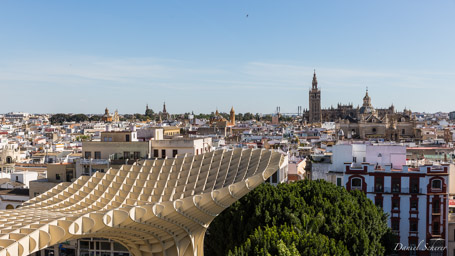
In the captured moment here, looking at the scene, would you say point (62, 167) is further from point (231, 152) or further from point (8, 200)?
point (231, 152)

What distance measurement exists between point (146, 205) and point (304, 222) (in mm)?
7586

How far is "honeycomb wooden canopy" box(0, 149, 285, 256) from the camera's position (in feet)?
57.1

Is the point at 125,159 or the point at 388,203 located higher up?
the point at 125,159

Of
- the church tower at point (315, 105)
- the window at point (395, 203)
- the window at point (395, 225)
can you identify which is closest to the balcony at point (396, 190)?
the window at point (395, 203)

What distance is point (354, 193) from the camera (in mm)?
29109

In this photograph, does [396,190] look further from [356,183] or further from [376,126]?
[376,126]

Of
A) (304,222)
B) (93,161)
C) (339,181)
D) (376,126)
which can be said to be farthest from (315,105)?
(304,222)

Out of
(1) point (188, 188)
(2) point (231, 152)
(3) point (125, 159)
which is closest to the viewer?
(1) point (188, 188)

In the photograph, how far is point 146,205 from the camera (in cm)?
2045

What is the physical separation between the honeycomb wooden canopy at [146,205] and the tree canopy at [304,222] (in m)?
2.03

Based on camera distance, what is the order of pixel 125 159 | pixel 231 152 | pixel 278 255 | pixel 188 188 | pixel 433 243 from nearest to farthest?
pixel 278 255, pixel 188 188, pixel 231 152, pixel 433 243, pixel 125 159

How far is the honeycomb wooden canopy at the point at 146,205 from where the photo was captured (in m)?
17.4

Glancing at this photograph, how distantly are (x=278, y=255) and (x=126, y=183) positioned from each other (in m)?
11.8

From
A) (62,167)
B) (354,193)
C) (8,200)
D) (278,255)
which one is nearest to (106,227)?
(278,255)
